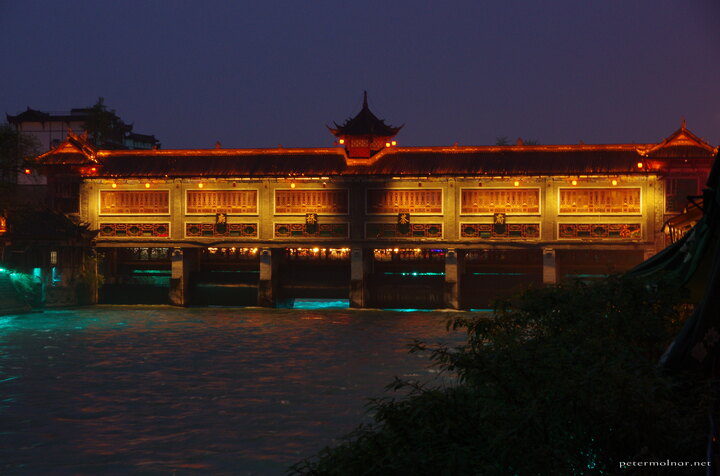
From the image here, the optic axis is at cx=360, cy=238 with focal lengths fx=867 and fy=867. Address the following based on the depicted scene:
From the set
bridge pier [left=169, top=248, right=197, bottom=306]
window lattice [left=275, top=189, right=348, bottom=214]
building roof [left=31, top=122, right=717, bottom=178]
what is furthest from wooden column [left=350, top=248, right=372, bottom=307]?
bridge pier [left=169, top=248, right=197, bottom=306]

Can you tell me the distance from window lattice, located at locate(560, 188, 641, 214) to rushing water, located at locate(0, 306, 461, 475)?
898cm

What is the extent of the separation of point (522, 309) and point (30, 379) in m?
13.9

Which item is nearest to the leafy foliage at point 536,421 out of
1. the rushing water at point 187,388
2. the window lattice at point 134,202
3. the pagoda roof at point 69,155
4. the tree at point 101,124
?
the rushing water at point 187,388

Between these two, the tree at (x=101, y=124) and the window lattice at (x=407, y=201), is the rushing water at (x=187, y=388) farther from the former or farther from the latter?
the tree at (x=101, y=124)

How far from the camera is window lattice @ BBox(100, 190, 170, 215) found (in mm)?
42812

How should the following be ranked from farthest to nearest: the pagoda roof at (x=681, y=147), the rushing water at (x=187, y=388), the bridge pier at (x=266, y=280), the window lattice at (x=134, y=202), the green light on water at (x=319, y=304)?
the green light on water at (x=319, y=304)
the window lattice at (x=134, y=202)
the bridge pier at (x=266, y=280)
the pagoda roof at (x=681, y=147)
the rushing water at (x=187, y=388)

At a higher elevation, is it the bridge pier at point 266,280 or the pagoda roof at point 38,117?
the pagoda roof at point 38,117

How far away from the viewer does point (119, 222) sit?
42938 millimetres

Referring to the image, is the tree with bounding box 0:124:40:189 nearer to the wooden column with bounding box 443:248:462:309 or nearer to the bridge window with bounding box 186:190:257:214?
the bridge window with bounding box 186:190:257:214

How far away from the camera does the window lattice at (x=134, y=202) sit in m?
42.8

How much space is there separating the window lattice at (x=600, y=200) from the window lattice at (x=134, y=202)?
1923 centimetres

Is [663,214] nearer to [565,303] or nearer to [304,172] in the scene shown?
[304,172]

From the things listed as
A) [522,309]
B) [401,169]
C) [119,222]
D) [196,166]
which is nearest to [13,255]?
[119,222]

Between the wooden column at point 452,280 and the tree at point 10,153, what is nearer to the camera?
the wooden column at point 452,280
